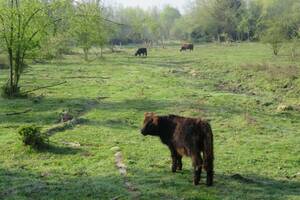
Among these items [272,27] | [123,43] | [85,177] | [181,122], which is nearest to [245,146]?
[181,122]

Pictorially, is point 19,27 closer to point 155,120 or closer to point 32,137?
point 32,137

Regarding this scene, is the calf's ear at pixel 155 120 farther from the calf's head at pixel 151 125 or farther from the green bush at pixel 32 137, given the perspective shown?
the green bush at pixel 32 137

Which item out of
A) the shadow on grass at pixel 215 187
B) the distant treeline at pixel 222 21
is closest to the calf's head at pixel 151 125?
the shadow on grass at pixel 215 187

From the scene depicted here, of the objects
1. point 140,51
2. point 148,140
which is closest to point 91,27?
point 140,51

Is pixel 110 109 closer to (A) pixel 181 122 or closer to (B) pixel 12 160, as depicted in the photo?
(B) pixel 12 160

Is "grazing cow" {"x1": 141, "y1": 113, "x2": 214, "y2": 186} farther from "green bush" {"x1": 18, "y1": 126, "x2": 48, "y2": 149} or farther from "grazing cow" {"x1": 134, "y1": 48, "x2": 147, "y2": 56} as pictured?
"grazing cow" {"x1": 134, "y1": 48, "x2": 147, "y2": 56}

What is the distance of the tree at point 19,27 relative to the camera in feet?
84.1

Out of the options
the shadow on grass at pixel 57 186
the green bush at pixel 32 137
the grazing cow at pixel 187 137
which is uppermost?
the grazing cow at pixel 187 137

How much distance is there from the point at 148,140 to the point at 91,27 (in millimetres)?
35074

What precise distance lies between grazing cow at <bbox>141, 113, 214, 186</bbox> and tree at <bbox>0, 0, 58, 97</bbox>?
614 inches

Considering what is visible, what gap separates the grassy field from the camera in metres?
10.7

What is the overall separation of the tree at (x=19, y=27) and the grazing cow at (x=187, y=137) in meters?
15.6

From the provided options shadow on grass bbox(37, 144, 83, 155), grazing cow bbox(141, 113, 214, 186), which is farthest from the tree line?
grazing cow bbox(141, 113, 214, 186)

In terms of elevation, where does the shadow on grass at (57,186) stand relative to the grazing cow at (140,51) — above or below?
below
